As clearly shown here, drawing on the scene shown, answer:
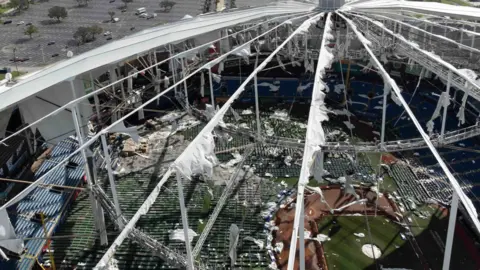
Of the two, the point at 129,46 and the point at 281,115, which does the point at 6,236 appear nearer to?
the point at 129,46

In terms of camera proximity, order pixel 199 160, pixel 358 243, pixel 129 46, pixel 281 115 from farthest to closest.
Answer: pixel 281 115 → pixel 129 46 → pixel 358 243 → pixel 199 160

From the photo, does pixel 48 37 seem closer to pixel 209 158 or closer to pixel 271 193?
pixel 271 193

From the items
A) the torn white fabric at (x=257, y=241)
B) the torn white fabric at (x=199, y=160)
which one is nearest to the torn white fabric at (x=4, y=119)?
the torn white fabric at (x=199, y=160)

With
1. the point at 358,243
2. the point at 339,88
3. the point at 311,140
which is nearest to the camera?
the point at 311,140

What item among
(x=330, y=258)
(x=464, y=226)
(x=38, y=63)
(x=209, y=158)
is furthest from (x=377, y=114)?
(x=38, y=63)

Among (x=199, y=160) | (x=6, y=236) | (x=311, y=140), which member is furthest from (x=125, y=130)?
(x=311, y=140)

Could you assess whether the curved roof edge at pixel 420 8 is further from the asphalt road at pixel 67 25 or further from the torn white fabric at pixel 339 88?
the asphalt road at pixel 67 25
